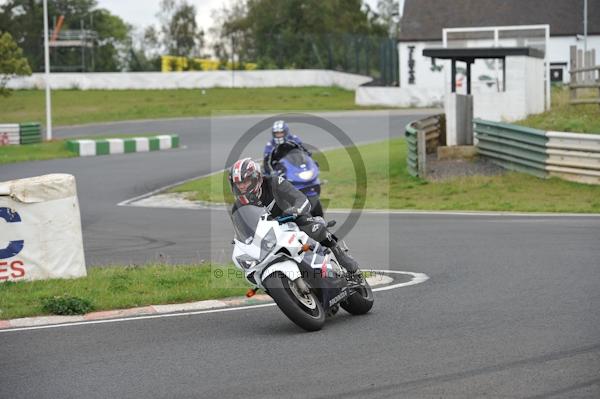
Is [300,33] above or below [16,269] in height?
above

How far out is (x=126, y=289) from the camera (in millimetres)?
10688

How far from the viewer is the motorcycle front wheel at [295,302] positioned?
8070 millimetres

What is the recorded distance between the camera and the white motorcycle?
26.7ft

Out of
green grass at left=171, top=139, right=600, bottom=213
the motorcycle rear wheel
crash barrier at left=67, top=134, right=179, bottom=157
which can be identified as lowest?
the motorcycle rear wheel

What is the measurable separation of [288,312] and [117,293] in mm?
2927

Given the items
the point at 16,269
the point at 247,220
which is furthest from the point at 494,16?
the point at 247,220

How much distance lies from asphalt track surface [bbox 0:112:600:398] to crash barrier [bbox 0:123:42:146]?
26.0 m

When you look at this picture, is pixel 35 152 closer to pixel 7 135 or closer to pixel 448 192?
pixel 7 135

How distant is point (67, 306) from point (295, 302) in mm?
2582

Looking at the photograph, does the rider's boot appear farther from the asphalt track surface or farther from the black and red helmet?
the black and red helmet

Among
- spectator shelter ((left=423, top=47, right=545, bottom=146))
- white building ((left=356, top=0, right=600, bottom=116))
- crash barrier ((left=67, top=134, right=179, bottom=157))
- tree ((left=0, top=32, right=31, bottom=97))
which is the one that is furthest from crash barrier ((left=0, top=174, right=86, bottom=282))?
white building ((left=356, top=0, right=600, bottom=116))

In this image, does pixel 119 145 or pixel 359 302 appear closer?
pixel 359 302

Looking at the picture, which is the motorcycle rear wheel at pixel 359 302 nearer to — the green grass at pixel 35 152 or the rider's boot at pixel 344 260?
the rider's boot at pixel 344 260

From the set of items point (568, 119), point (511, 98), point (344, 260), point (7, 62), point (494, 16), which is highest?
point (494, 16)
